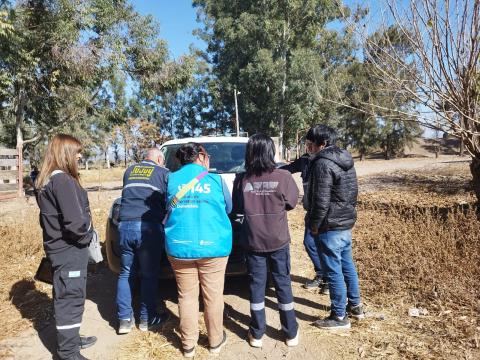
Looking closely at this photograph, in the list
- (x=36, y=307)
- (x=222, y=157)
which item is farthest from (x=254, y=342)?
(x=222, y=157)

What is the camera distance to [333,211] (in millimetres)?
3438

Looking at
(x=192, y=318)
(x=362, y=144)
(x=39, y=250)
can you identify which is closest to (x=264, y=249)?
(x=192, y=318)

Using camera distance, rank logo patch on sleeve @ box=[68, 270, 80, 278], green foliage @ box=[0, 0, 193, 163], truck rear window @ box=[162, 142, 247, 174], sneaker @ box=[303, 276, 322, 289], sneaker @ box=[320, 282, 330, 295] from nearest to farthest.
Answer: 1. logo patch on sleeve @ box=[68, 270, 80, 278]
2. sneaker @ box=[320, 282, 330, 295]
3. sneaker @ box=[303, 276, 322, 289]
4. truck rear window @ box=[162, 142, 247, 174]
5. green foliage @ box=[0, 0, 193, 163]

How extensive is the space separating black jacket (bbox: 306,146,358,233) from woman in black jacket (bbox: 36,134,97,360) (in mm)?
2016

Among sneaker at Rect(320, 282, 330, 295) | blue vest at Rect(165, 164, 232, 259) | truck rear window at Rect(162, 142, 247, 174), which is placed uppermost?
truck rear window at Rect(162, 142, 247, 174)

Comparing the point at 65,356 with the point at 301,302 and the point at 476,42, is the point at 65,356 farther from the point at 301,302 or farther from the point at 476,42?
the point at 476,42

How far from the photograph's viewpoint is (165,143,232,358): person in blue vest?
3.01m

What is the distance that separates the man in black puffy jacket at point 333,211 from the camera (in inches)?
133

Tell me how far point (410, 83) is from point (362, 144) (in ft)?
126

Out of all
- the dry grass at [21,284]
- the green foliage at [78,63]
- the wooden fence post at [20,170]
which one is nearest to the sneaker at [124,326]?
the dry grass at [21,284]

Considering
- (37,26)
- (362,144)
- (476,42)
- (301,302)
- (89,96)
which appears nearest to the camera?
(301,302)

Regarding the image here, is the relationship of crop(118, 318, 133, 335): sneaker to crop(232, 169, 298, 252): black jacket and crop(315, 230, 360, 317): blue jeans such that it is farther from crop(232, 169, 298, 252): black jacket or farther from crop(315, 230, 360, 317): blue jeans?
crop(315, 230, 360, 317): blue jeans

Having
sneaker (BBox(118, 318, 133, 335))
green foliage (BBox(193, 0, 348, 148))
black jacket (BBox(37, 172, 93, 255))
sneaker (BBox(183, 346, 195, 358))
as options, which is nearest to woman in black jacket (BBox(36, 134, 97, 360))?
black jacket (BBox(37, 172, 93, 255))

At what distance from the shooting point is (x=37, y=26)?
37.7 ft
